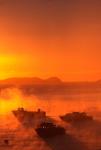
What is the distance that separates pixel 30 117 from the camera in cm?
12231

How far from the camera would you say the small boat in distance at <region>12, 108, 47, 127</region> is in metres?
111

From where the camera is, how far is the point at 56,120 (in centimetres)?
11588

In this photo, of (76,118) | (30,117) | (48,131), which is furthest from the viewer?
(30,117)

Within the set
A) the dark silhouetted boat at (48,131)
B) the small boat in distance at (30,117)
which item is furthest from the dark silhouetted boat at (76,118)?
the dark silhouetted boat at (48,131)

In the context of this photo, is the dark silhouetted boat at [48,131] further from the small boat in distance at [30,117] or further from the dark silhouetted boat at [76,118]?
the dark silhouetted boat at [76,118]

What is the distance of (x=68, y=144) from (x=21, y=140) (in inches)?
448

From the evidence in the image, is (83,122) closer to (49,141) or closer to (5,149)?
(49,141)

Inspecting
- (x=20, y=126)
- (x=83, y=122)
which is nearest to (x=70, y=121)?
(x=83, y=122)

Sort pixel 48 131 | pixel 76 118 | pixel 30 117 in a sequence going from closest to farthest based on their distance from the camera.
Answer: pixel 48 131 → pixel 76 118 → pixel 30 117

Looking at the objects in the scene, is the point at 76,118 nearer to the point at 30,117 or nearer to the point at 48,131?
the point at 30,117

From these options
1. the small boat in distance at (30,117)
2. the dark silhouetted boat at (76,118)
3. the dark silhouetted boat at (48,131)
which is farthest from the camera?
the small boat in distance at (30,117)

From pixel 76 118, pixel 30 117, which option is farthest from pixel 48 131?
pixel 30 117

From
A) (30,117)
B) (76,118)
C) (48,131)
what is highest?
(30,117)

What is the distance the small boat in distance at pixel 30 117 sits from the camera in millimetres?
110606
